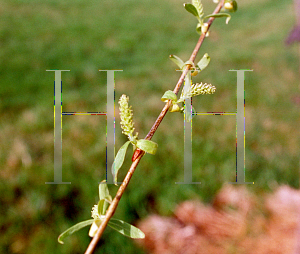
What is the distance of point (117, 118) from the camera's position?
58.6 inches

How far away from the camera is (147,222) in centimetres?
94

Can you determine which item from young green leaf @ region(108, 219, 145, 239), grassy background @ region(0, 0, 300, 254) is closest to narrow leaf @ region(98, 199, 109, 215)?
young green leaf @ region(108, 219, 145, 239)

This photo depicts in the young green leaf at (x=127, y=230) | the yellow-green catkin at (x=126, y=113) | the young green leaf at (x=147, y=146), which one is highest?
the yellow-green catkin at (x=126, y=113)

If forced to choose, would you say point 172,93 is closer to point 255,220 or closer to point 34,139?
point 255,220

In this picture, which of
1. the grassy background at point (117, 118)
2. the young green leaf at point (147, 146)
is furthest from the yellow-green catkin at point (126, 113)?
the grassy background at point (117, 118)

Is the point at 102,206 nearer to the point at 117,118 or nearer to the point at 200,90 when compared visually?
the point at 200,90

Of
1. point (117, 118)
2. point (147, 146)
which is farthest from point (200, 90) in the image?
point (117, 118)

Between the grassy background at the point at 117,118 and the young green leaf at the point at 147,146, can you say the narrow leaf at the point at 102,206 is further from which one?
the grassy background at the point at 117,118

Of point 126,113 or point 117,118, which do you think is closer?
point 126,113

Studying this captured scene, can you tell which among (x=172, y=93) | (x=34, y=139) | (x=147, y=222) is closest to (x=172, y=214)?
(x=147, y=222)

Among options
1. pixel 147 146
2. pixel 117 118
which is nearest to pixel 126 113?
pixel 147 146

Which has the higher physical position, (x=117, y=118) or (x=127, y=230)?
(x=117, y=118)

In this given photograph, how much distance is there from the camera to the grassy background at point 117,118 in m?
0.97

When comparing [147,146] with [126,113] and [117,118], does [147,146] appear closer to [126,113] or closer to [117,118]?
[126,113]
